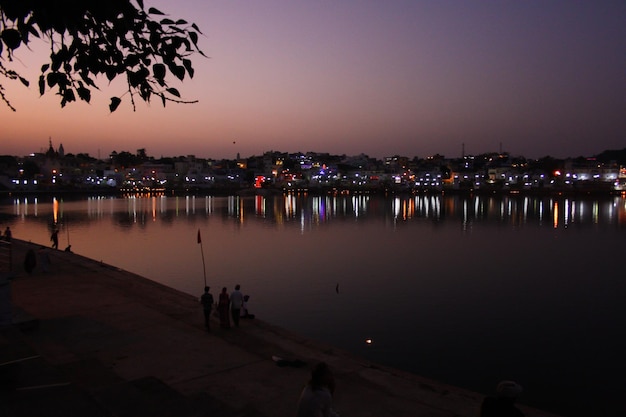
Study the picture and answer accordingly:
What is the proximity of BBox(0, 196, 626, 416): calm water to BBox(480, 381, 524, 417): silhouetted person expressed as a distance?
22.7 feet

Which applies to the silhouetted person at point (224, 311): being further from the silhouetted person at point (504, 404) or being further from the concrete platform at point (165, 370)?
the silhouetted person at point (504, 404)

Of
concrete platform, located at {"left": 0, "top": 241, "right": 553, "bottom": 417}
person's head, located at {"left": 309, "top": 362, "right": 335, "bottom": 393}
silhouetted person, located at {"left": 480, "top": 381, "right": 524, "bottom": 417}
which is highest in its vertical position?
person's head, located at {"left": 309, "top": 362, "right": 335, "bottom": 393}

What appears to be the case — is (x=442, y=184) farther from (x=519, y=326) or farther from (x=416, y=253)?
(x=519, y=326)

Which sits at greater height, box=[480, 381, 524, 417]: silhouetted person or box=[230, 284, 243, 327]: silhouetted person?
box=[480, 381, 524, 417]: silhouetted person

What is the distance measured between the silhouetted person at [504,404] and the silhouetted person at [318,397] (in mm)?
1412

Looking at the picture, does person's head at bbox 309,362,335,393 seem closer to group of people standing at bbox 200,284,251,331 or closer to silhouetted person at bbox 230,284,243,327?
group of people standing at bbox 200,284,251,331

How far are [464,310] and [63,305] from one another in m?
13.1

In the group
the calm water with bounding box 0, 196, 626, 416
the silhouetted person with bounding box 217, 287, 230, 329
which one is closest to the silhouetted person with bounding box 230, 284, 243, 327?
the silhouetted person with bounding box 217, 287, 230, 329

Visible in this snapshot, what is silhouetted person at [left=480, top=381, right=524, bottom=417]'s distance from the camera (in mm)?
4477

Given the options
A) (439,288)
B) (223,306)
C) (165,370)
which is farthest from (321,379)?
(439,288)

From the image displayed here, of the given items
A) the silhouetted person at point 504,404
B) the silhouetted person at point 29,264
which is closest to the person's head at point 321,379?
the silhouetted person at point 504,404

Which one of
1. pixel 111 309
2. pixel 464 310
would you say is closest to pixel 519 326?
pixel 464 310

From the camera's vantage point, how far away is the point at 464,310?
18.2 m

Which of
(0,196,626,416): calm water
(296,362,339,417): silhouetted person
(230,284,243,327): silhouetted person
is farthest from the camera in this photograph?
(0,196,626,416): calm water
